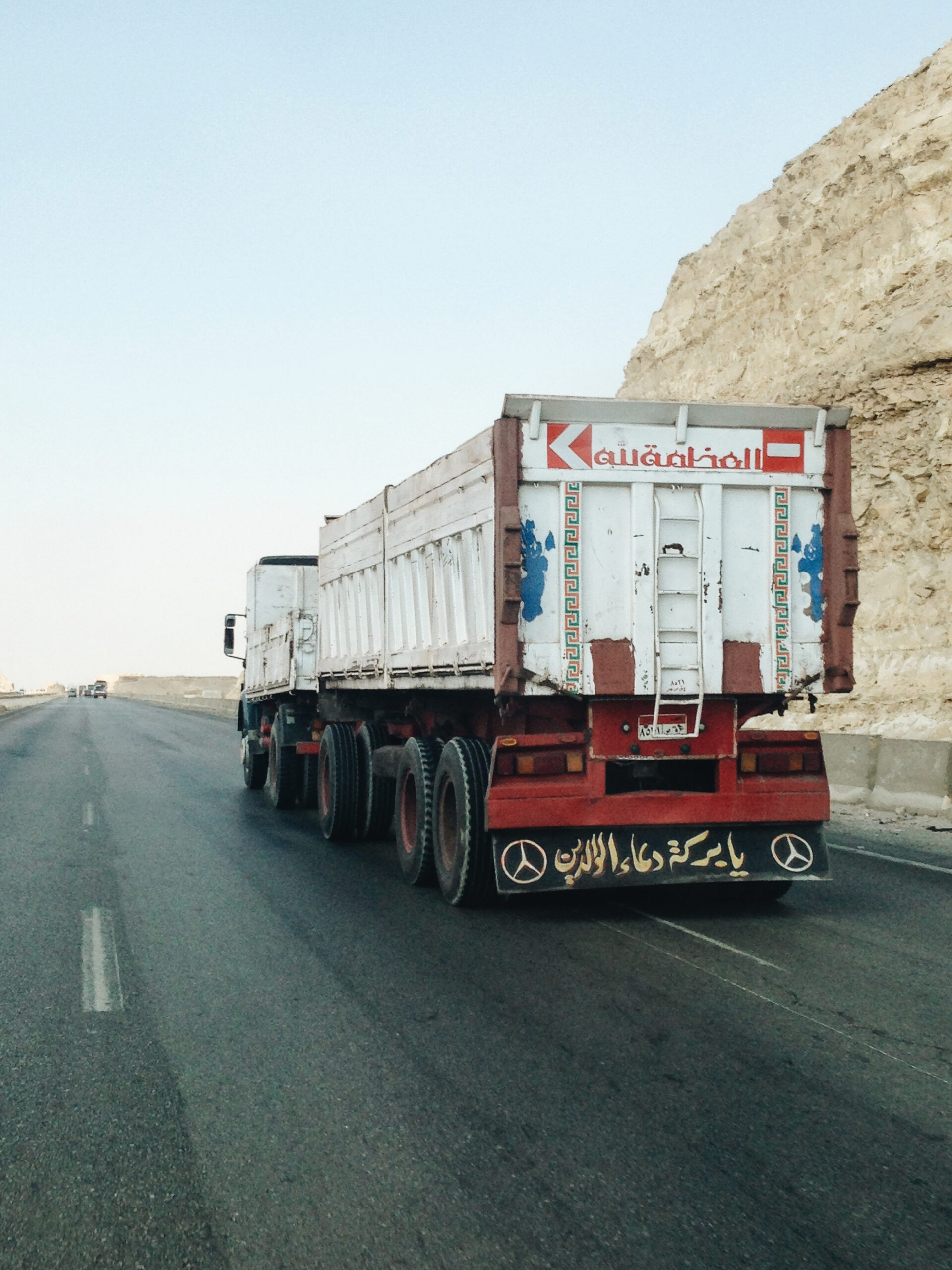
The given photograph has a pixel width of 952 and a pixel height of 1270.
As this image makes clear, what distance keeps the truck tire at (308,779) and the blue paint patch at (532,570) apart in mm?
7986

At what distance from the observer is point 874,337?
28.7 meters

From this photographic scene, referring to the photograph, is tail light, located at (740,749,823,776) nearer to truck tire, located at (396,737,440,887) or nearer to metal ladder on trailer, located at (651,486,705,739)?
metal ladder on trailer, located at (651,486,705,739)

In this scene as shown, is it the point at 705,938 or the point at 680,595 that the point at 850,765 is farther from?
the point at 705,938

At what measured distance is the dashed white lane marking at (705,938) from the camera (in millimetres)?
6668

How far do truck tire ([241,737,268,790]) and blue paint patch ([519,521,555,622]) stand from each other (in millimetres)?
10740

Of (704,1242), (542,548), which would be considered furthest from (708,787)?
(704,1242)

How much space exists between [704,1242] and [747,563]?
5292mm

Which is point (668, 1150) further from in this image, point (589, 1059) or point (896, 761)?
point (896, 761)

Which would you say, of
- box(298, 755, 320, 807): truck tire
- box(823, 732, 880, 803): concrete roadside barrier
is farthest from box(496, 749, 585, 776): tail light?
box(823, 732, 880, 803): concrete roadside barrier

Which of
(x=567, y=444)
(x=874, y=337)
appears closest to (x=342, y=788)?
(x=567, y=444)

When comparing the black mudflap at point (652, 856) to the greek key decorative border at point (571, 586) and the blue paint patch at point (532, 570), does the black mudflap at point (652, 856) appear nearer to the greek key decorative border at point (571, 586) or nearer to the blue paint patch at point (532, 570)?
the greek key decorative border at point (571, 586)

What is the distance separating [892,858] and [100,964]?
7.30 meters

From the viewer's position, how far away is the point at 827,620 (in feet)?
26.5

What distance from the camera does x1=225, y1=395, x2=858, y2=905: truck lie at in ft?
25.2
